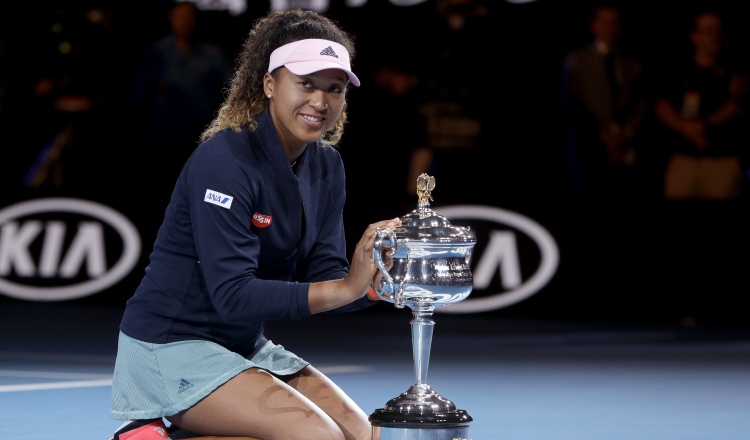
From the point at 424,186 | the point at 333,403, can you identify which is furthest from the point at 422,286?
the point at 333,403

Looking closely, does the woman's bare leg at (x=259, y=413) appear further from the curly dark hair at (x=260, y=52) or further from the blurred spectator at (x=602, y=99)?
the blurred spectator at (x=602, y=99)

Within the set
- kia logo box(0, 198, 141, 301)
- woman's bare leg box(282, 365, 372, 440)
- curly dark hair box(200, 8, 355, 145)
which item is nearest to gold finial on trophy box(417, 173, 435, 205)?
curly dark hair box(200, 8, 355, 145)

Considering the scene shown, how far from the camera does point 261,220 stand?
3.29 meters

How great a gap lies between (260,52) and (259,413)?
934 mm

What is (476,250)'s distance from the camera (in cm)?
786

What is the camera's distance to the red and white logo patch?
3283 mm

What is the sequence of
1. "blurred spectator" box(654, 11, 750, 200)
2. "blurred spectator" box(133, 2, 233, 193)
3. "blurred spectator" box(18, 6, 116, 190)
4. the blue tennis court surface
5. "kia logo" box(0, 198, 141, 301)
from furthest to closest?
1. "blurred spectator" box(18, 6, 116, 190)
2. "blurred spectator" box(133, 2, 233, 193)
3. "blurred spectator" box(654, 11, 750, 200)
4. "kia logo" box(0, 198, 141, 301)
5. the blue tennis court surface

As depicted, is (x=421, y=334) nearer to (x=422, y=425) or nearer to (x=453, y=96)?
(x=422, y=425)

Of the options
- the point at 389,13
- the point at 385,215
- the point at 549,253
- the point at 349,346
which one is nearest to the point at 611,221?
the point at 549,253

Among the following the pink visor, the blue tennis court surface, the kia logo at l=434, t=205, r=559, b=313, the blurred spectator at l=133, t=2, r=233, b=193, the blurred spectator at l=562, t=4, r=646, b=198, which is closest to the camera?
the pink visor

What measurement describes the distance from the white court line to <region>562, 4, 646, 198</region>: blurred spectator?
4.06 metres

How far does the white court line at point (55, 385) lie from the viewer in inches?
214

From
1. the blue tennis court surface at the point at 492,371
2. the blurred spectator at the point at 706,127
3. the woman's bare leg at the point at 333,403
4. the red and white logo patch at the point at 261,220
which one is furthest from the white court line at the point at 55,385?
the blurred spectator at the point at 706,127

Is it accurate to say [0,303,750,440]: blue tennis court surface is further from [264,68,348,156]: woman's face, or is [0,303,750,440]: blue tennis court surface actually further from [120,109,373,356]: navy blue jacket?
[264,68,348,156]: woman's face
